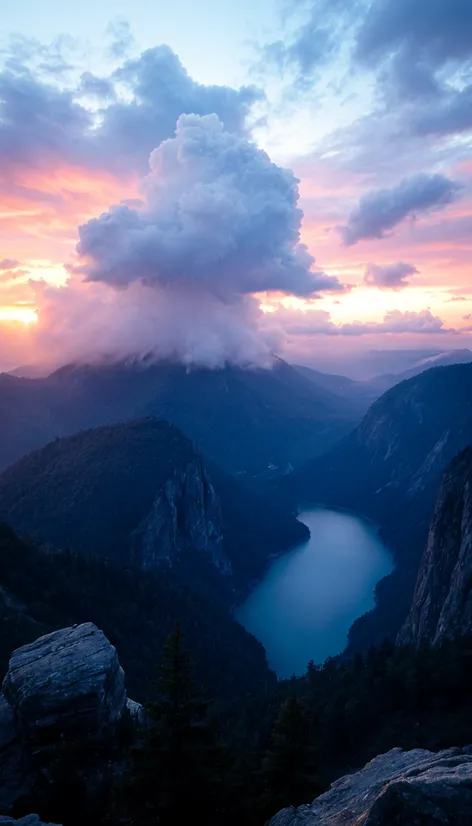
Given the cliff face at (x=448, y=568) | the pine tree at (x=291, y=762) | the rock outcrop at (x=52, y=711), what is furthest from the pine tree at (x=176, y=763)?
the cliff face at (x=448, y=568)

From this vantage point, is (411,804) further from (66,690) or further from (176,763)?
(66,690)

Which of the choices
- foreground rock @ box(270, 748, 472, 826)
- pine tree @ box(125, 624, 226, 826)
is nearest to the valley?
pine tree @ box(125, 624, 226, 826)

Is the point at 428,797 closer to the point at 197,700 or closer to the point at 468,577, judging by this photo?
the point at 197,700

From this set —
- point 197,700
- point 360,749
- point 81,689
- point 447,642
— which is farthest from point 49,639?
point 447,642

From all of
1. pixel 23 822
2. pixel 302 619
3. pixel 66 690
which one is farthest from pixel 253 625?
pixel 23 822

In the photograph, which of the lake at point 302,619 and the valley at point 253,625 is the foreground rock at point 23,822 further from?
the lake at point 302,619

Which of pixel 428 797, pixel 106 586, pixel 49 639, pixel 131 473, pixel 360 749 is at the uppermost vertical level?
pixel 131 473

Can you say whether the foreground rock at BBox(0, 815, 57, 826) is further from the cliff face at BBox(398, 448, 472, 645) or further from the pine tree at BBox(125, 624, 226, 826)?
the cliff face at BBox(398, 448, 472, 645)
